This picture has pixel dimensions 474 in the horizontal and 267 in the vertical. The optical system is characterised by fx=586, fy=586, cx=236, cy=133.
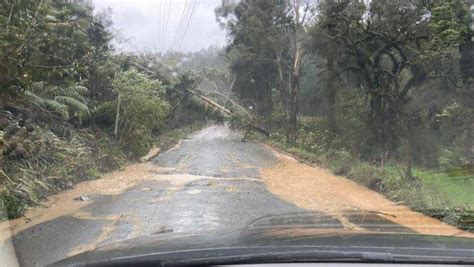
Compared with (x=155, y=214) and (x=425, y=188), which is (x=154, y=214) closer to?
(x=155, y=214)

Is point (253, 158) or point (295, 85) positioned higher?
point (295, 85)

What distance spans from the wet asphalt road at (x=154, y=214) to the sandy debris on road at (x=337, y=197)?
0.63 m

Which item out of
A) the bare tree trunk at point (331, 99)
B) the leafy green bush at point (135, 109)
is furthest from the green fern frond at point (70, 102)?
the bare tree trunk at point (331, 99)

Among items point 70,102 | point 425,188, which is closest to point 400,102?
point 425,188

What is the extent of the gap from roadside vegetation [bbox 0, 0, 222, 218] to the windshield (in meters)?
0.06

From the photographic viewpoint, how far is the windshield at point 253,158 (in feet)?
29.4

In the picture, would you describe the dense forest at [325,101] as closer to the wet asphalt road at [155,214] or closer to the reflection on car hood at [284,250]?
the wet asphalt road at [155,214]

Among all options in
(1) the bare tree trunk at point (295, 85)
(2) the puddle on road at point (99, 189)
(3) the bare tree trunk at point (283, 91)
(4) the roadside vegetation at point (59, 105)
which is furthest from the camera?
(3) the bare tree trunk at point (283, 91)

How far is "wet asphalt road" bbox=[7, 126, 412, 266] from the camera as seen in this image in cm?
839

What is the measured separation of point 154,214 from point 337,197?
5584 mm

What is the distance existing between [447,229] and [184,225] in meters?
4.53

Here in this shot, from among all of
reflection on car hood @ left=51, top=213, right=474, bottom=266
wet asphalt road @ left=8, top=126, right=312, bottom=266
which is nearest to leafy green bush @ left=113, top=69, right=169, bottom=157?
wet asphalt road @ left=8, top=126, right=312, bottom=266

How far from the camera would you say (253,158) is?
27375 millimetres

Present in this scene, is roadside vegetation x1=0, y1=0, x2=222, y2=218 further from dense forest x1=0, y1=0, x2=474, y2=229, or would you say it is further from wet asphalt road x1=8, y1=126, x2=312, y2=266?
wet asphalt road x1=8, y1=126, x2=312, y2=266
